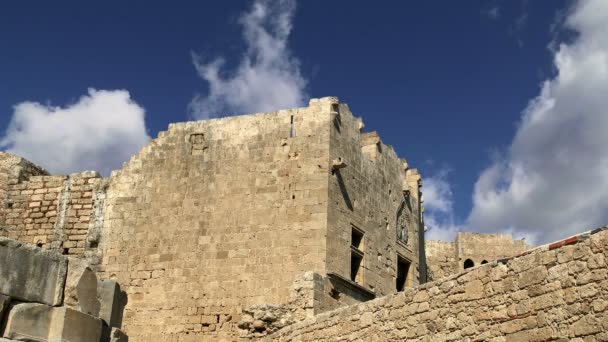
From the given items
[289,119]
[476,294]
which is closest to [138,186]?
[289,119]

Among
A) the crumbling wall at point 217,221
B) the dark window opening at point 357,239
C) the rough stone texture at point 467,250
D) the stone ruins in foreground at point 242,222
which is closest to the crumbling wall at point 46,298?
the stone ruins in foreground at point 242,222

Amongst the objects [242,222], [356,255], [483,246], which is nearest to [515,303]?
[356,255]

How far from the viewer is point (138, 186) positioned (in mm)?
16469

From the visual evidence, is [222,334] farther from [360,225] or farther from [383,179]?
[383,179]

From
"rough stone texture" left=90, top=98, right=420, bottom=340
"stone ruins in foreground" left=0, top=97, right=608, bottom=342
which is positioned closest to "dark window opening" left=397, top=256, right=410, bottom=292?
"stone ruins in foreground" left=0, top=97, right=608, bottom=342

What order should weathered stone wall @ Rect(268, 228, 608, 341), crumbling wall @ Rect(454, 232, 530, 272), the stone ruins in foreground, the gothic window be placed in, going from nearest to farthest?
1. weathered stone wall @ Rect(268, 228, 608, 341)
2. the stone ruins in foreground
3. the gothic window
4. crumbling wall @ Rect(454, 232, 530, 272)

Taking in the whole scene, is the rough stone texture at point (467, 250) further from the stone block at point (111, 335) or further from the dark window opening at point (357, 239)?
the stone block at point (111, 335)

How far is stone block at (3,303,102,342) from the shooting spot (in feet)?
16.9

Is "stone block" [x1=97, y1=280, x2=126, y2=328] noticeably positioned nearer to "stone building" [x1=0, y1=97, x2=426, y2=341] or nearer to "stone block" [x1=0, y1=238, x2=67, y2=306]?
"stone block" [x1=0, y1=238, x2=67, y2=306]

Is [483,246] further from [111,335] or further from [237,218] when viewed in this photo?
[111,335]

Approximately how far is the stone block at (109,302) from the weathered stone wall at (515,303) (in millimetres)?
3524

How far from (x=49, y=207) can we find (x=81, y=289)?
12.6 metres

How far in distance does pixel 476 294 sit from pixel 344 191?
795 centimetres

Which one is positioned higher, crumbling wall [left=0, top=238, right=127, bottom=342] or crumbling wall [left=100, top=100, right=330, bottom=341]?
crumbling wall [left=100, top=100, right=330, bottom=341]
